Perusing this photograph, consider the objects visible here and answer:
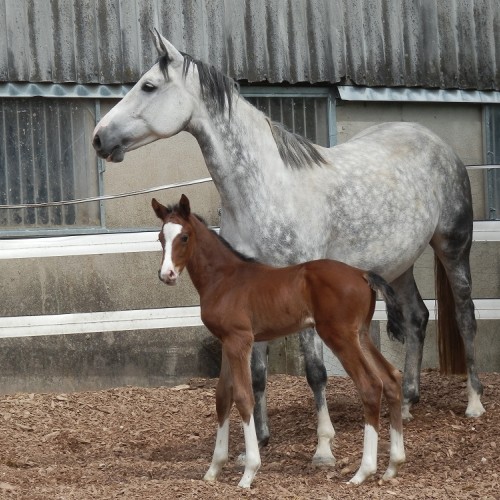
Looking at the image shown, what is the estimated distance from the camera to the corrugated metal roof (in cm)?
863

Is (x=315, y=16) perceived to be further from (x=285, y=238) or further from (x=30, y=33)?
(x=285, y=238)

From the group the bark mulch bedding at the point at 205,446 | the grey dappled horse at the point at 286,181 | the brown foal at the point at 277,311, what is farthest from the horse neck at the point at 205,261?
the bark mulch bedding at the point at 205,446

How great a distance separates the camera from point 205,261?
5961 mm

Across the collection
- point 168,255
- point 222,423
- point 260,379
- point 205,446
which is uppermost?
point 168,255

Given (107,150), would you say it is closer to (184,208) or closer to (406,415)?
(184,208)

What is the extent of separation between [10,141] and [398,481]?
4.49 meters

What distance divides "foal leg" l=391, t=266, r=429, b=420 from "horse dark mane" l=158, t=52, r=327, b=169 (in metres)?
1.66

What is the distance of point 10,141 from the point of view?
869 cm

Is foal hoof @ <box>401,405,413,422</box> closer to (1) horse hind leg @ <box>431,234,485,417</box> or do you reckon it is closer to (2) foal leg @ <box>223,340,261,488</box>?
(1) horse hind leg @ <box>431,234,485,417</box>

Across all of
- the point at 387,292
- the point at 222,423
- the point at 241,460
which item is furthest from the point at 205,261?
the point at 241,460

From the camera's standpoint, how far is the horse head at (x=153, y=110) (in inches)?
251

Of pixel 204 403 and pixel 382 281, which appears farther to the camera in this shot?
pixel 204 403

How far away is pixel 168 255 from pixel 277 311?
0.66 metres

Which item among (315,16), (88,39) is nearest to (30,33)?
(88,39)
